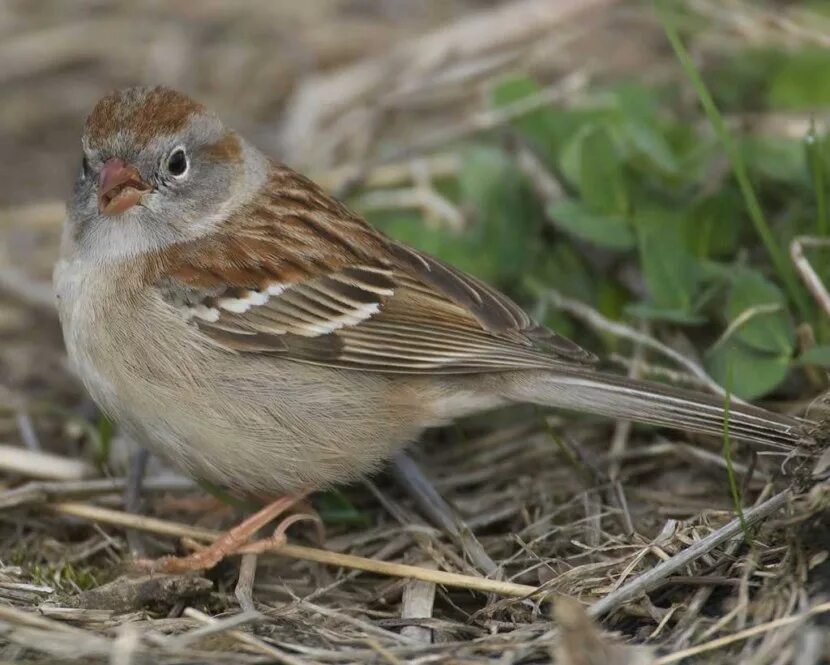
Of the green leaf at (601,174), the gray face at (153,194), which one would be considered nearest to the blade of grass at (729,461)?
the green leaf at (601,174)

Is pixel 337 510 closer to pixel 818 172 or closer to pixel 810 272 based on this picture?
pixel 810 272

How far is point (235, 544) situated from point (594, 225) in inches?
62.1

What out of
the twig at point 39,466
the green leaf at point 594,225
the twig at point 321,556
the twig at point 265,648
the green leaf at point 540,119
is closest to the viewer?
the twig at point 265,648

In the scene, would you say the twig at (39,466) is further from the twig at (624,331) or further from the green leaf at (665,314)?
the green leaf at (665,314)

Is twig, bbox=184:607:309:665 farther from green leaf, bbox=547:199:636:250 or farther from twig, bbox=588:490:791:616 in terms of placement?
green leaf, bbox=547:199:636:250

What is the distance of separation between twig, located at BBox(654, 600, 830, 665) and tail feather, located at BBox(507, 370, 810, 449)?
0.52 meters

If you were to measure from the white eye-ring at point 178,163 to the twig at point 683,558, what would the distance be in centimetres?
169

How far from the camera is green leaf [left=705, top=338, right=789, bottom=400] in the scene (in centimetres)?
344

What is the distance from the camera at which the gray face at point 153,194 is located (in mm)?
3320

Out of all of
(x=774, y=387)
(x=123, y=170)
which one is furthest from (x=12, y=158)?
(x=774, y=387)

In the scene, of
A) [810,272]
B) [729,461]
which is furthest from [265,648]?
[810,272]

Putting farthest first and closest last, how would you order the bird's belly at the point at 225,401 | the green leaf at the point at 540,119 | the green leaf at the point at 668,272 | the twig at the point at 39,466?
the green leaf at the point at 540,119
the green leaf at the point at 668,272
the twig at the point at 39,466
the bird's belly at the point at 225,401

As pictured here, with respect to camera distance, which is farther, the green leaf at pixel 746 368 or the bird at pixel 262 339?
the green leaf at pixel 746 368

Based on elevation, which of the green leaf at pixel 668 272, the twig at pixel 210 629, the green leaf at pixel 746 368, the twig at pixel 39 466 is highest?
the green leaf at pixel 668 272
